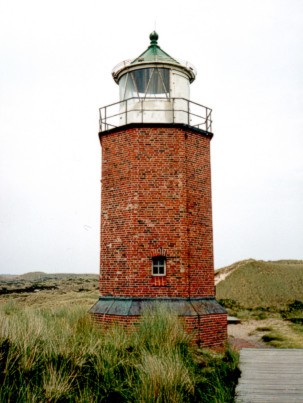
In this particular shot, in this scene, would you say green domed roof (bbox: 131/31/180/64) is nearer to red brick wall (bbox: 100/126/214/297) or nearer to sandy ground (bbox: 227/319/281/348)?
red brick wall (bbox: 100/126/214/297)

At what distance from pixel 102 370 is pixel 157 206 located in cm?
558

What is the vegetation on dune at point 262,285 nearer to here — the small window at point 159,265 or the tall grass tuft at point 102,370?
the small window at point 159,265

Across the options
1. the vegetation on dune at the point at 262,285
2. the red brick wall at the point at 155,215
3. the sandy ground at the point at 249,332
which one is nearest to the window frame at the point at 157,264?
the red brick wall at the point at 155,215

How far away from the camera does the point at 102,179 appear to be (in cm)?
1295

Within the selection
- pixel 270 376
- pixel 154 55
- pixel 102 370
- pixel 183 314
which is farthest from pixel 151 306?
pixel 154 55

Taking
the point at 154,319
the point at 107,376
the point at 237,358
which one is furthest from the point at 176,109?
the point at 107,376

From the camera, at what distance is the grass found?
630cm

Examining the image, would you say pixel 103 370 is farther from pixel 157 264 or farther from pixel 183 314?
pixel 157 264

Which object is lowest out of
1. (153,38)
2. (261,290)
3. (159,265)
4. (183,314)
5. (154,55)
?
(261,290)

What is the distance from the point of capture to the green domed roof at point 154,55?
501 inches

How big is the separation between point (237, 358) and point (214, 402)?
121 inches

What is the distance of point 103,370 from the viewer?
730 cm

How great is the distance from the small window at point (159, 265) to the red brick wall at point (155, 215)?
165mm

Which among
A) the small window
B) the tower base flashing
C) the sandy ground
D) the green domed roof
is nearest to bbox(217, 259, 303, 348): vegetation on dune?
the sandy ground
